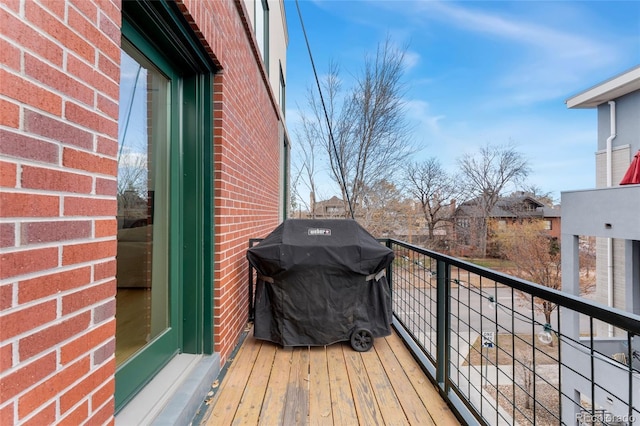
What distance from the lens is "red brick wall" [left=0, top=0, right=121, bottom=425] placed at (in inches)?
27.1

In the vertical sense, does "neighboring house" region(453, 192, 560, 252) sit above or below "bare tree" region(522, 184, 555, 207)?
below

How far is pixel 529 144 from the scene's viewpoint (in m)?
18.8

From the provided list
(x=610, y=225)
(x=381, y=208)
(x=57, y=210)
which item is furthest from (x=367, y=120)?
(x=57, y=210)

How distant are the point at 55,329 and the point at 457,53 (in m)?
18.6

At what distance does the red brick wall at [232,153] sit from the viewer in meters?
2.12

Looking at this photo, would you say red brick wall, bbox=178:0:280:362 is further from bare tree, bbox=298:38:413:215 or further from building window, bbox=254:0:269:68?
bare tree, bbox=298:38:413:215

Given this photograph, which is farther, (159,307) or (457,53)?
(457,53)

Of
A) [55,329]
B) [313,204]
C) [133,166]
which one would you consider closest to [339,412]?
[55,329]

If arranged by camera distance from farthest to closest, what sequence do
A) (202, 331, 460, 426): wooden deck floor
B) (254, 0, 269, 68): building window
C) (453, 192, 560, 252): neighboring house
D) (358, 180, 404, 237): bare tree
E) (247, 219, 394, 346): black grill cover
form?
(453, 192, 560, 252): neighboring house < (358, 180, 404, 237): bare tree < (254, 0, 269, 68): building window < (247, 219, 394, 346): black grill cover < (202, 331, 460, 426): wooden deck floor

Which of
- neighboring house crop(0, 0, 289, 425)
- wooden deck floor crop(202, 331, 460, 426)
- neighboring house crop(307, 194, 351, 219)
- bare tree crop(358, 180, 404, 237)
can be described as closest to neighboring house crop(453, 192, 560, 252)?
bare tree crop(358, 180, 404, 237)

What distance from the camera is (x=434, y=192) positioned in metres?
→ 17.0

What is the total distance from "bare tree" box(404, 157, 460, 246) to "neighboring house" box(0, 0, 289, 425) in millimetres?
14037

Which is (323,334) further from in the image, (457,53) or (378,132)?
(457,53)

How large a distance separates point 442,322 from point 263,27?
16.2 feet
